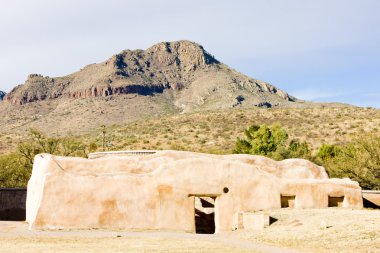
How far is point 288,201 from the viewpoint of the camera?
2347cm

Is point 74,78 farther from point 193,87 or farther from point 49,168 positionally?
point 49,168

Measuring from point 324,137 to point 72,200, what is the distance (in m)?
44.6

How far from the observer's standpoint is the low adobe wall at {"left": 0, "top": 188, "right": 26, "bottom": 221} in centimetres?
2908

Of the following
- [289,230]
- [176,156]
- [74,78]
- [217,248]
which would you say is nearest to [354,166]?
[176,156]

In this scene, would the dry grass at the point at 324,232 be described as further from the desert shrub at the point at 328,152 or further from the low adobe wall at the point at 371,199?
the desert shrub at the point at 328,152

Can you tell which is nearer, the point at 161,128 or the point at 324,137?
the point at 324,137

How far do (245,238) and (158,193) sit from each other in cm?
449

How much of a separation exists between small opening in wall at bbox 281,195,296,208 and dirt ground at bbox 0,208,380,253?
2246mm

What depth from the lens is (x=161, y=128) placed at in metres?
68.8

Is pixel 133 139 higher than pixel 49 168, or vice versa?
pixel 133 139

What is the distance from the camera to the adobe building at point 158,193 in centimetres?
Answer: 2053

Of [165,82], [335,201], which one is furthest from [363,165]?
[165,82]

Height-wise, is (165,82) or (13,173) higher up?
(165,82)

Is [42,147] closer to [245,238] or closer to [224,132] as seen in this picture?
[224,132]
